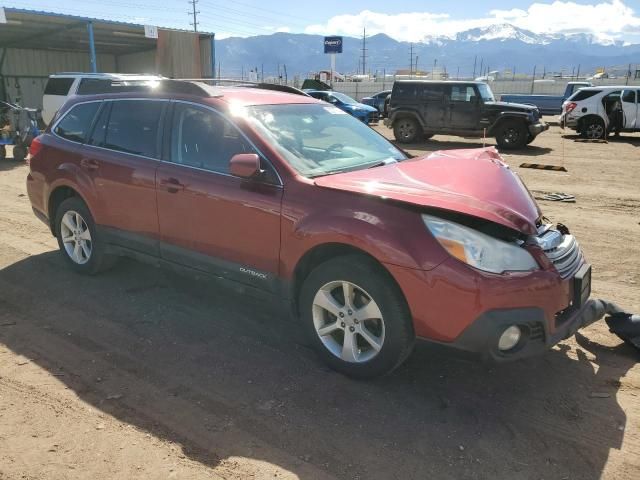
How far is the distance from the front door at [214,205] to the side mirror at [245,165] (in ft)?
0.47

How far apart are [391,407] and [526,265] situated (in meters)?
1.12

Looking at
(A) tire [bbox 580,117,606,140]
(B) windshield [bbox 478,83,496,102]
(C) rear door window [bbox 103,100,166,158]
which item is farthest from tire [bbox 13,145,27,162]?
(A) tire [bbox 580,117,606,140]

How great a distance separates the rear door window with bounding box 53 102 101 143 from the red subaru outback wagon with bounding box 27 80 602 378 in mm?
35

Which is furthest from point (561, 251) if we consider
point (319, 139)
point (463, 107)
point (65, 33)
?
point (65, 33)

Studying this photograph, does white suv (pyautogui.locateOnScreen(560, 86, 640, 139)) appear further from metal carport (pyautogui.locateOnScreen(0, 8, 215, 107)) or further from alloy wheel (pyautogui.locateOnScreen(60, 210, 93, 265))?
alloy wheel (pyautogui.locateOnScreen(60, 210, 93, 265))

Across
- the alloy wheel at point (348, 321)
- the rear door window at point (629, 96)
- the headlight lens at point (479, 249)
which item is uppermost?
the rear door window at point (629, 96)

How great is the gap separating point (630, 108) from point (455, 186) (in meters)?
17.9

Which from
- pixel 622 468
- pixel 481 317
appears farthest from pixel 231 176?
pixel 622 468

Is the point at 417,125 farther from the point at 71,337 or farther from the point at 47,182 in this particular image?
the point at 71,337

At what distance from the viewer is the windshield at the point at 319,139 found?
3.78 meters

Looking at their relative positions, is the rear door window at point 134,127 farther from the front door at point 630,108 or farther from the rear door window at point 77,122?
the front door at point 630,108

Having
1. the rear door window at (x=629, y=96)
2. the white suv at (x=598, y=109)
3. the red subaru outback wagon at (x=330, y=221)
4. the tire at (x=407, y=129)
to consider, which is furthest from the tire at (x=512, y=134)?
the red subaru outback wagon at (x=330, y=221)

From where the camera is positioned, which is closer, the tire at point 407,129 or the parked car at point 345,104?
the tire at point 407,129

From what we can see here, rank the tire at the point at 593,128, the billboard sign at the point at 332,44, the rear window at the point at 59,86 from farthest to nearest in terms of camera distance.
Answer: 1. the billboard sign at the point at 332,44
2. the tire at the point at 593,128
3. the rear window at the point at 59,86
